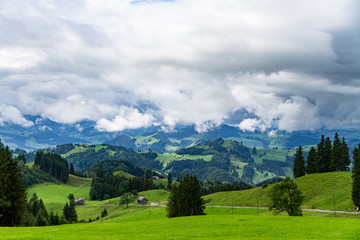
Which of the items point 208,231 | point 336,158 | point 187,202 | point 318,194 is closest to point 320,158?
point 336,158

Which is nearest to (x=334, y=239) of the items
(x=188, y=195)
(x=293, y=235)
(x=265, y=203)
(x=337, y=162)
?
(x=293, y=235)

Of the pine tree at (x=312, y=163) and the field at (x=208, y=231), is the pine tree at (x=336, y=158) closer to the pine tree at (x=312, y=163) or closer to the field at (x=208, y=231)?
the pine tree at (x=312, y=163)

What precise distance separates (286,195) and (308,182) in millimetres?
65802

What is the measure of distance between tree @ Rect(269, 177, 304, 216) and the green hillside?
88.9 ft

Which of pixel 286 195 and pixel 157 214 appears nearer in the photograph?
pixel 286 195

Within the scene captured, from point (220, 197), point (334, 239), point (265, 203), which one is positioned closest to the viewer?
point (334, 239)

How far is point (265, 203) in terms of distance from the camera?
454 feet

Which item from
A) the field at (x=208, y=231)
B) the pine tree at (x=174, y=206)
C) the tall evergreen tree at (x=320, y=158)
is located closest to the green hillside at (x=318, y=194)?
the tall evergreen tree at (x=320, y=158)

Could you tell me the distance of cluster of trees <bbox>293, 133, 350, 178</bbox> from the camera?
153 metres

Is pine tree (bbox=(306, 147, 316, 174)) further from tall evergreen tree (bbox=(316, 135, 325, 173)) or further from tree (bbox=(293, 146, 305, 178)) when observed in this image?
tree (bbox=(293, 146, 305, 178))

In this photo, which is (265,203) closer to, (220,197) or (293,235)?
(220,197)

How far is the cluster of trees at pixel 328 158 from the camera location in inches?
6033

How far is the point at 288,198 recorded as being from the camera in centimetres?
8475

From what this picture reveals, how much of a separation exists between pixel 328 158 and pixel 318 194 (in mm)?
38780
